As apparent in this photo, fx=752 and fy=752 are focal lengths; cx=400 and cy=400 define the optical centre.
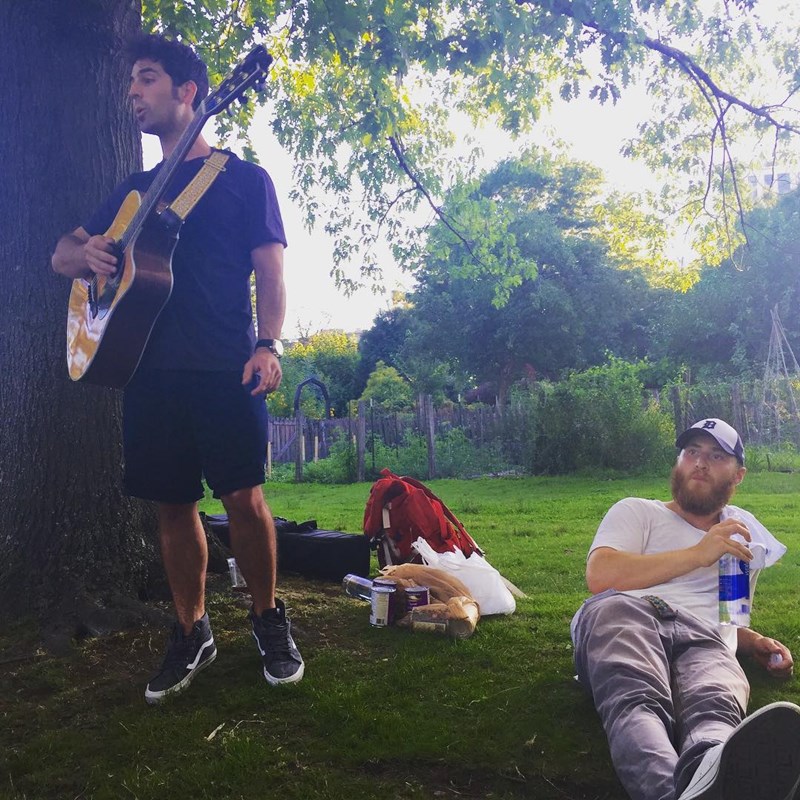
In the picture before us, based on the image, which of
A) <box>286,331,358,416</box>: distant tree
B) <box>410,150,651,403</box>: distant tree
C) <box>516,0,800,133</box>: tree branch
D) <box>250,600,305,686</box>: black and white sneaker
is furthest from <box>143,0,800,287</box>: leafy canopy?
<box>286,331,358,416</box>: distant tree

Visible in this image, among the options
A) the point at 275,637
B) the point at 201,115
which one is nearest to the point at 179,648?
the point at 275,637

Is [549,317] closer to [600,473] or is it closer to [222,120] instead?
[600,473]

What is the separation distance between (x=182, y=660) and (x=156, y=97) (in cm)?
208

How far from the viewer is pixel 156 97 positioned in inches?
111

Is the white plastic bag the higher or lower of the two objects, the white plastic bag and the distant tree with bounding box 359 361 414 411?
the lower

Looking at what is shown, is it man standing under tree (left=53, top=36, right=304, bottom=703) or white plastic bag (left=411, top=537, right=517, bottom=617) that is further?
white plastic bag (left=411, top=537, right=517, bottom=617)

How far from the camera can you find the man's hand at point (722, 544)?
2432 mm

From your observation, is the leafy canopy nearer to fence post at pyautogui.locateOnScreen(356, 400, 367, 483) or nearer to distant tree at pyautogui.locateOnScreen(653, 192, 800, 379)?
fence post at pyautogui.locateOnScreen(356, 400, 367, 483)

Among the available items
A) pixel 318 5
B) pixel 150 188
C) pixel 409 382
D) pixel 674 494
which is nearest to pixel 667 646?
pixel 674 494

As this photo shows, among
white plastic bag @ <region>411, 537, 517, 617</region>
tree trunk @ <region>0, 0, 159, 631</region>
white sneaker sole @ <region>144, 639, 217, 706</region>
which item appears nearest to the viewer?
white sneaker sole @ <region>144, 639, 217, 706</region>

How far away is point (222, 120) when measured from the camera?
707 centimetres

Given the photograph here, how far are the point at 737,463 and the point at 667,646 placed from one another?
2.41 ft

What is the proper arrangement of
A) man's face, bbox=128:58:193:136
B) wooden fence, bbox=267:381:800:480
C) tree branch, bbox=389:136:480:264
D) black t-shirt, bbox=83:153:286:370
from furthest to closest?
wooden fence, bbox=267:381:800:480 < tree branch, bbox=389:136:480:264 < man's face, bbox=128:58:193:136 < black t-shirt, bbox=83:153:286:370

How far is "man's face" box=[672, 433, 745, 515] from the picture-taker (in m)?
2.70
